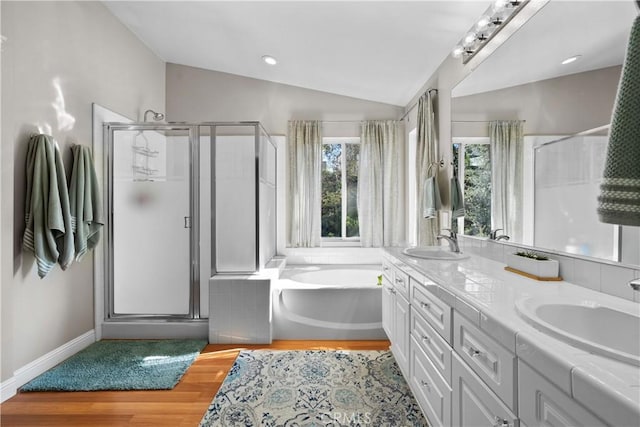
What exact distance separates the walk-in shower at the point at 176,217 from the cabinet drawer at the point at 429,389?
1.56 meters

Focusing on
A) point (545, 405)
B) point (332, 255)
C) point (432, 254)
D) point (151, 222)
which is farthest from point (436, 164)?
point (151, 222)

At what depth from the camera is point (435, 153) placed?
2736mm

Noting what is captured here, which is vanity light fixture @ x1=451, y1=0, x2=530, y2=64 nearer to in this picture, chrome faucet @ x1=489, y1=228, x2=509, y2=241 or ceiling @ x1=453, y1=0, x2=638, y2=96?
ceiling @ x1=453, y1=0, x2=638, y2=96

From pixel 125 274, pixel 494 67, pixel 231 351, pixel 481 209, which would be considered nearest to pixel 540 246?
pixel 481 209

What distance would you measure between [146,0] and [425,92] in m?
2.46

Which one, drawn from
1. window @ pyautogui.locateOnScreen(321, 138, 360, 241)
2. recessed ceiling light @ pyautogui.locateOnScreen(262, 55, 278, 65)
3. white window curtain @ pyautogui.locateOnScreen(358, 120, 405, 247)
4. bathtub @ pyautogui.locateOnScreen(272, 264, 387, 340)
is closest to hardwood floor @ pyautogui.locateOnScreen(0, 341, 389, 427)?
bathtub @ pyautogui.locateOnScreen(272, 264, 387, 340)

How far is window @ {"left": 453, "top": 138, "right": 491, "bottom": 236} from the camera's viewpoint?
6.32 ft

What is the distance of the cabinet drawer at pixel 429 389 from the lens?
4.18 ft

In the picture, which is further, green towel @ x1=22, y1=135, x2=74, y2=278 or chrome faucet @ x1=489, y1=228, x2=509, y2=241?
green towel @ x1=22, y1=135, x2=74, y2=278

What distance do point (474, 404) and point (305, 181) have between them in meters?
2.92

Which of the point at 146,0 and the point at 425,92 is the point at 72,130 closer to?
the point at 146,0

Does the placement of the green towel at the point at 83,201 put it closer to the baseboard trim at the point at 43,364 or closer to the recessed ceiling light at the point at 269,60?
the baseboard trim at the point at 43,364

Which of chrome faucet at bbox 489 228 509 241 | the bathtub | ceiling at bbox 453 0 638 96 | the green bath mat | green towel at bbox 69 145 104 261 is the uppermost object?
ceiling at bbox 453 0 638 96

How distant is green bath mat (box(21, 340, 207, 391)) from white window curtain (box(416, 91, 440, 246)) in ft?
7.02
